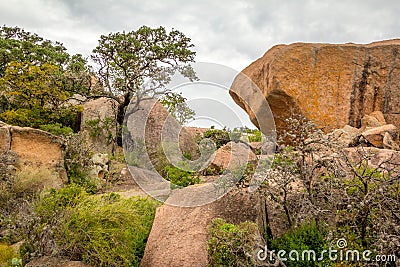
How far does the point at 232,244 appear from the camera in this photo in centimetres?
509

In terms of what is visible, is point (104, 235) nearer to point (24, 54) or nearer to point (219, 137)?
point (219, 137)

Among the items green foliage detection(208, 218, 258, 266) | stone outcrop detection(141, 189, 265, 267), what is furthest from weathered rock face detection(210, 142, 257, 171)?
green foliage detection(208, 218, 258, 266)

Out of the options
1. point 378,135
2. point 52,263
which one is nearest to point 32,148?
point 52,263

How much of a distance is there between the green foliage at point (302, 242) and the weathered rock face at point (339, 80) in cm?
582

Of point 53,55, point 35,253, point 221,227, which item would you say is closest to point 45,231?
point 35,253

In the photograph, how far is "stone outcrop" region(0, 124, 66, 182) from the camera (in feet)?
34.0

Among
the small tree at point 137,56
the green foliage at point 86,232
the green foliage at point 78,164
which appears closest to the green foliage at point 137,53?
the small tree at point 137,56

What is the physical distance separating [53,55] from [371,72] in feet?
51.4

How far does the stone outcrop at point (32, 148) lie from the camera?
10359 mm

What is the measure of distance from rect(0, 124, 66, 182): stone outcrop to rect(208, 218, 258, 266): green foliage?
6517 millimetres

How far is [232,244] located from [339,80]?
7595 mm

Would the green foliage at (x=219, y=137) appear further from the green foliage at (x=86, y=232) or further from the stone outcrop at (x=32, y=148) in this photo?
the green foliage at (x=86, y=232)

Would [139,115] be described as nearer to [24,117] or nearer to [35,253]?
[24,117]

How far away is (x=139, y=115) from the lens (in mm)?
17688
